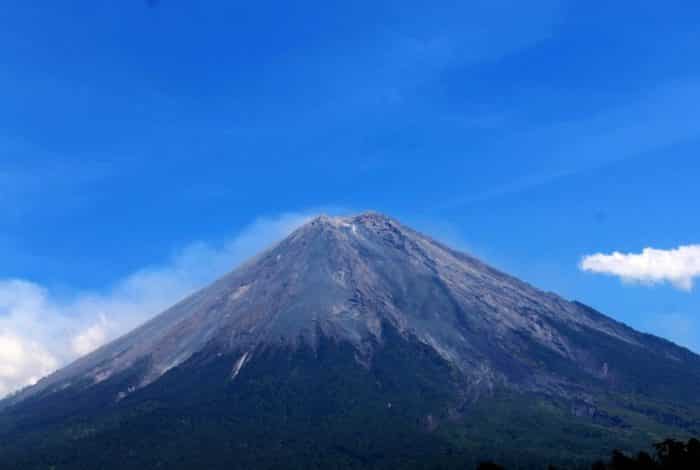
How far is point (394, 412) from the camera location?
189m

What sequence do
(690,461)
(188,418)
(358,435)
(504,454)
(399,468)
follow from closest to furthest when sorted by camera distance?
(690,461) → (399,468) → (504,454) → (358,435) → (188,418)

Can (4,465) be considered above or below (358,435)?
below

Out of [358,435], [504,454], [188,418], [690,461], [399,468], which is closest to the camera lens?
[690,461]

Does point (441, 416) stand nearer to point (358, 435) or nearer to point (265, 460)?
point (358, 435)

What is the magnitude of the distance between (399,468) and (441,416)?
4170 centimetres

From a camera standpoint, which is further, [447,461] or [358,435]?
[358,435]

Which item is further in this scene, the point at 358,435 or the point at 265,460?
the point at 358,435

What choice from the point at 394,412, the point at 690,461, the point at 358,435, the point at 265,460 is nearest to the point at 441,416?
the point at 394,412

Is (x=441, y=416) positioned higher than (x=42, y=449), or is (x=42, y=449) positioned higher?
(x=441, y=416)

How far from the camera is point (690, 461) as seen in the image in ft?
238

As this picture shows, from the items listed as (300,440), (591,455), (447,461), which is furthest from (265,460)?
(591,455)

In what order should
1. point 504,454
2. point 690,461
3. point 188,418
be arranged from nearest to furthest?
point 690,461 < point 504,454 < point 188,418

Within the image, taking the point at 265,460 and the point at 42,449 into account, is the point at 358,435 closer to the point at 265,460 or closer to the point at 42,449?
the point at 265,460

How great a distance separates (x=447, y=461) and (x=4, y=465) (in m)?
88.2
